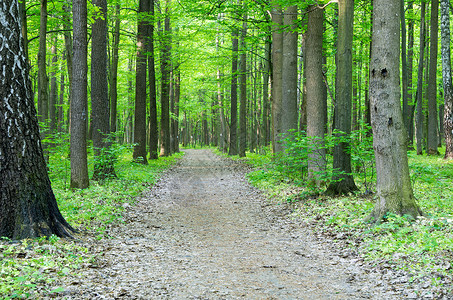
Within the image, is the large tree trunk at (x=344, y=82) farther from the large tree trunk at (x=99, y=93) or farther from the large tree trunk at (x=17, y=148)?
the large tree trunk at (x=99, y=93)

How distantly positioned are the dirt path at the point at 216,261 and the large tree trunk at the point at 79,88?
7.49ft

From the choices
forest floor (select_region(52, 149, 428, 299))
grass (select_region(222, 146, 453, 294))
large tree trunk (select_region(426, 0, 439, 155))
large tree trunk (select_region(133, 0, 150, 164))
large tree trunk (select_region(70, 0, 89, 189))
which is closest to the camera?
forest floor (select_region(52, 149, 428, 299))

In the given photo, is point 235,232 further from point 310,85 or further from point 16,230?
point 310,85

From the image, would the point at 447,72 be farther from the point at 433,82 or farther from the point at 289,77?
the point at 289,77

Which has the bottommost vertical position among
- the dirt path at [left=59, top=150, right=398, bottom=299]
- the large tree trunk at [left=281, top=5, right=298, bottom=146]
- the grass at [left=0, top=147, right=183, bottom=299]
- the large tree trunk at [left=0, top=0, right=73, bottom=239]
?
the dirt path at [left=59, top=150, right=398, bottom=299]

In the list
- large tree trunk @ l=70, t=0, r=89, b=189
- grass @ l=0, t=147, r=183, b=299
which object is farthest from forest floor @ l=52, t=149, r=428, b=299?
large tree trunk @ l=70, t=0, r=89, b=189

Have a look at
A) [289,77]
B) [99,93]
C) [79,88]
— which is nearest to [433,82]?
[289,77]

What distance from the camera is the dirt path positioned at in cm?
416

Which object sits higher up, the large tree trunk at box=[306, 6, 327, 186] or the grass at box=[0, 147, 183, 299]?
the large tree trunk at box=[306, 6, 327, 186]

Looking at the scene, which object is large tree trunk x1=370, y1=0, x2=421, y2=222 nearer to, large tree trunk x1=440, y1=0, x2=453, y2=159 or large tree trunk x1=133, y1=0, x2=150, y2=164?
large tree trunk x1=440, y1=0, x2=453, y2=159

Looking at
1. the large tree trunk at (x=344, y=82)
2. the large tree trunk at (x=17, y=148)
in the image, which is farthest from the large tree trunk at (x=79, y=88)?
the large tree trunk at (x=344, y=82)

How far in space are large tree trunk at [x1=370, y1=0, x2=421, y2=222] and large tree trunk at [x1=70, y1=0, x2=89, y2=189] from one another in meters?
7.24

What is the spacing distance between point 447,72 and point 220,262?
14.1 m

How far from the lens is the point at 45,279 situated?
400 centimetres
